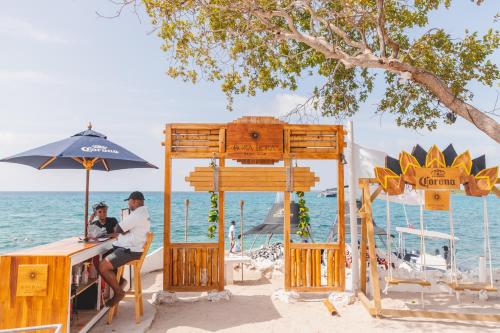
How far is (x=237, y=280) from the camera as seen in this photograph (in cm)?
1049

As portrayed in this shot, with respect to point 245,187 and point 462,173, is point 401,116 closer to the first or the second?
point 462,173

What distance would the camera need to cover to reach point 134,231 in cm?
608

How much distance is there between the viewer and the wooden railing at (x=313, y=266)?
7977 mm

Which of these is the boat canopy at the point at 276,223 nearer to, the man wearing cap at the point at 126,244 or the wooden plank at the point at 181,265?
the wooden plank at the point at 181,265

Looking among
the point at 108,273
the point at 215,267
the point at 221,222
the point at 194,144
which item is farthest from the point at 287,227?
the point at 108,273

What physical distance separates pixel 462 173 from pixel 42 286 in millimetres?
7541

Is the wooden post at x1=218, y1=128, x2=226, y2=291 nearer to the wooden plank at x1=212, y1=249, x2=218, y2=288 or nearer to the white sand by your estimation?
the wooden plank at x1=212, y1=249, x2=218, y2=288

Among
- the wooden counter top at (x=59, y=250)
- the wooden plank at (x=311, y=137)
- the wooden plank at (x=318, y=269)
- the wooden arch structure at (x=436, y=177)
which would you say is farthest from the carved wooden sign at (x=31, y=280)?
the wooden arch structure at (x=436, y=177)

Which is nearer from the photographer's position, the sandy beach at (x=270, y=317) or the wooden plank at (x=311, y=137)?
the sandy beach at (x=270, y=317)

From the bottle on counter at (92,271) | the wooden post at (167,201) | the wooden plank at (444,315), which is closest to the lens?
the bottle on counter at (92,271)

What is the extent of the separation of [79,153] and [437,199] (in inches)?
267

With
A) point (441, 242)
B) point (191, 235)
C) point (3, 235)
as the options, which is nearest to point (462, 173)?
point (441, 242)

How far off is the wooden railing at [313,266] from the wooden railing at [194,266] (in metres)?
1.67

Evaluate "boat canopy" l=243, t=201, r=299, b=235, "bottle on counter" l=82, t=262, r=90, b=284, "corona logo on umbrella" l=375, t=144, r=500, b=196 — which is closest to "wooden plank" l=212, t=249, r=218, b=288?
"bottle on counter" l=82, t=262, r=90, b=284
